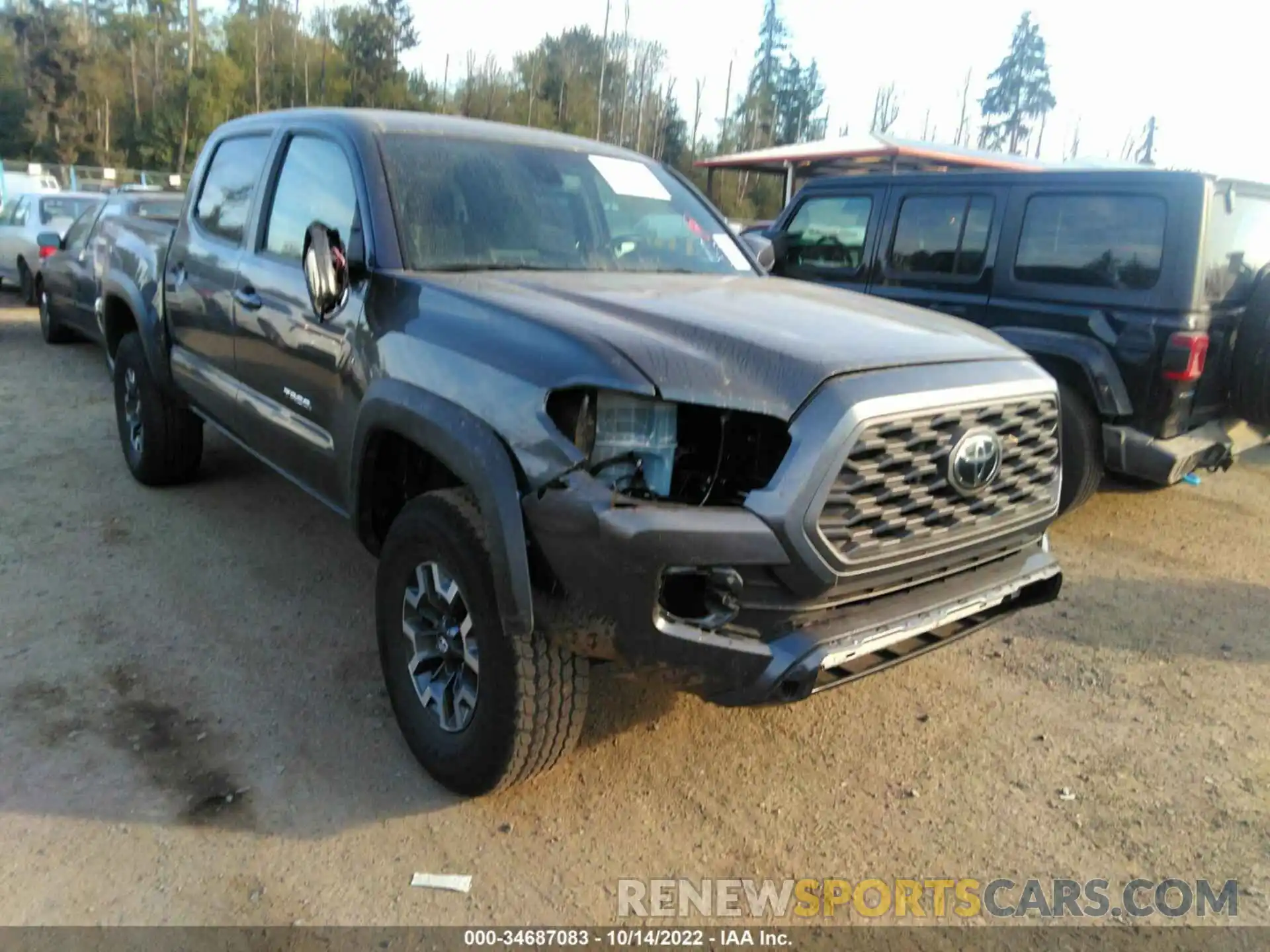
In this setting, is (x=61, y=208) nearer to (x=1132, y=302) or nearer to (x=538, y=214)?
(x=538, y=214)

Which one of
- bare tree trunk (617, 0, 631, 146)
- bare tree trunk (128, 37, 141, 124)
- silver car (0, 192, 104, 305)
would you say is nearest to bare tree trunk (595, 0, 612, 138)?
bare tree trunk (617, 0, 631, 146)

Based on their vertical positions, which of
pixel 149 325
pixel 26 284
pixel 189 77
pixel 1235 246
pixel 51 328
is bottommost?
pixel 51 328

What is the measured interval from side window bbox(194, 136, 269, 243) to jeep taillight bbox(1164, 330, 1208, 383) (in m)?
4.35

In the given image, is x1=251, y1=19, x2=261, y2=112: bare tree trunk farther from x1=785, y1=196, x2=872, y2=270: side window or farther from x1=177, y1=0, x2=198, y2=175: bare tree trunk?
x1=785, y1=196, x2=872, y2=270: side window

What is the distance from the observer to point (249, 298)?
158 inches

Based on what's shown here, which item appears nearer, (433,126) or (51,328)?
(433,126)

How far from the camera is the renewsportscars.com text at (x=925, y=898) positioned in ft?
8.57

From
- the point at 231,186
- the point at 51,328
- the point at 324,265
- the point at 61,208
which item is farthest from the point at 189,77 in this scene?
the point at 324,265

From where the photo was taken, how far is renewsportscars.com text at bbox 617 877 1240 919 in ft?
8.57

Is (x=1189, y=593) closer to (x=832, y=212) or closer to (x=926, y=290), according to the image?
(x=926, y=290)

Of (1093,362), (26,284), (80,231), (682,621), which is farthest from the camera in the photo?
(26,284)

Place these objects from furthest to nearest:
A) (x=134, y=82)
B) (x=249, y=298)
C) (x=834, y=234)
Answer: (x=134, y=82), (x=834, y=234), (x=249, y=298)

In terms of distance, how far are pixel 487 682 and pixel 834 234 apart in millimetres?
5260

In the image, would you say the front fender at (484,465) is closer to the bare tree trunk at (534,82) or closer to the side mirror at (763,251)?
the side mirror at (763,251)
